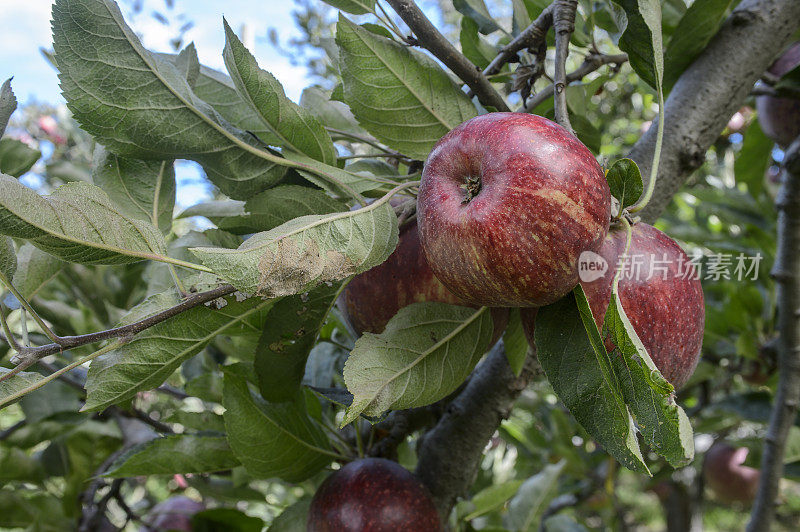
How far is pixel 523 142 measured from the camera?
2.00ft

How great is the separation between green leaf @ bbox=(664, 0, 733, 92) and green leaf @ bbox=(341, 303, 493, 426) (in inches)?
24.3

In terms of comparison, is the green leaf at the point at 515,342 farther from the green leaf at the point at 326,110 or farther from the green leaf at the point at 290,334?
the green leaf at the point at 326,110

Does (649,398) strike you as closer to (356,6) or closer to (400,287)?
(400,287)

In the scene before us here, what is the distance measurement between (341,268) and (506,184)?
17 cm

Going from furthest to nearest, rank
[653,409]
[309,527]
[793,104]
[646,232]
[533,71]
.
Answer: [793,104] → [309,527] → [533,71] → [646,232] → [653,409]

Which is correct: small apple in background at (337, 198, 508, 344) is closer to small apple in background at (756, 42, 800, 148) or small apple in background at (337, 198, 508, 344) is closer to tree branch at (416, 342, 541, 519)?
tree branch at (416, 342, 541, 519)

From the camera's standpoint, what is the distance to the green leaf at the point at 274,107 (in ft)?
2.34

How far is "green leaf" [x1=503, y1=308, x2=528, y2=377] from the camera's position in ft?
2.79

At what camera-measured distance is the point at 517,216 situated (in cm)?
58

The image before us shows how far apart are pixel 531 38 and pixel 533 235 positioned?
38 cm

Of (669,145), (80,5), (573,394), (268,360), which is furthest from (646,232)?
(80,5)

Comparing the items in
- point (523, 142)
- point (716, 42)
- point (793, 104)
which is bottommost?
point (793, 104)

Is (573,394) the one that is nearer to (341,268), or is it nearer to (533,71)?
(341,268)

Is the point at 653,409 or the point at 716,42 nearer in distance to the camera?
the point at 653,409
